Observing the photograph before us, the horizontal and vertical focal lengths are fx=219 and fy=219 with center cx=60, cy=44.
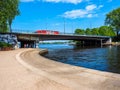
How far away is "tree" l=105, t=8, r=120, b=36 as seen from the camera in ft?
472

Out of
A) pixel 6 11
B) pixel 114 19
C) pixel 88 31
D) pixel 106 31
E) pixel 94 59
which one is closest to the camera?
pixel 94 59

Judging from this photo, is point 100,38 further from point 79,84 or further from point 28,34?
point 79,84

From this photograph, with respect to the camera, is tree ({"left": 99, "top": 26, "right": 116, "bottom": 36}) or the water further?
tree ({"left": 99, "top": 26, "right": 116, "bottom": 36})

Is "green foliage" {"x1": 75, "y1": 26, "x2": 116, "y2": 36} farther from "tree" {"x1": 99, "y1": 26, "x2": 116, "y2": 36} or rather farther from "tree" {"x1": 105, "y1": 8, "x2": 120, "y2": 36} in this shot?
"tree" {"x1": 105, "y1": 8, "x2": 120, "y2": 36}

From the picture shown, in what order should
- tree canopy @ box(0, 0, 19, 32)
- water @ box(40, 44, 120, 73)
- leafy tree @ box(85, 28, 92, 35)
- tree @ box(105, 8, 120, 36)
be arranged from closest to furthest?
water @ box(40, 44, 120, 73)
tree canopy @ box(0, 0, 19, 32)
tree @ box(105, 8, 120, 36)
leafy tree @ box(85, 28, 92, 35)

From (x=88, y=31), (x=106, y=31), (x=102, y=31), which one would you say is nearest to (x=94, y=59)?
(x=106, y=31)

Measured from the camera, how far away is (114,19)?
144375 millimetres

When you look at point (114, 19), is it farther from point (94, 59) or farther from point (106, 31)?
point (94, 59)

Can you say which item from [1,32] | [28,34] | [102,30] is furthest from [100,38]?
[1,32]

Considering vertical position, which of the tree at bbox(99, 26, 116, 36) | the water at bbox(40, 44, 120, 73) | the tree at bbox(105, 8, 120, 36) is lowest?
the water at bbox(40, 44, 120, 73)

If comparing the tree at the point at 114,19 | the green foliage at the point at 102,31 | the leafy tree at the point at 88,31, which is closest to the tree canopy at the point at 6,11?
the tree at the point at 114,19

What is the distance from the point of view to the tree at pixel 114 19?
143750 millimetres

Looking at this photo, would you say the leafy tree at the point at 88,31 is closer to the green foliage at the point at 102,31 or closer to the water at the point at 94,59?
the green foliage at the point at 102,31

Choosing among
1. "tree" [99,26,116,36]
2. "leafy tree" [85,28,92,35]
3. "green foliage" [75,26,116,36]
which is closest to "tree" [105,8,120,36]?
"green foliage" [75,26,116,36]
